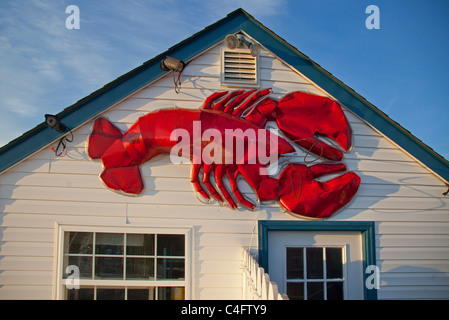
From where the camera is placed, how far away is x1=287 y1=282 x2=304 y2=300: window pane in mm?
5613

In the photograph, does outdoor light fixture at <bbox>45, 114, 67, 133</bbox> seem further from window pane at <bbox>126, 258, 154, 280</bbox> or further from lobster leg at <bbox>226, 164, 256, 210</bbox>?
lobster leg at <bbox>226, 164, 256, 210</bbox>

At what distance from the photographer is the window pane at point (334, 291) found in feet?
18.6

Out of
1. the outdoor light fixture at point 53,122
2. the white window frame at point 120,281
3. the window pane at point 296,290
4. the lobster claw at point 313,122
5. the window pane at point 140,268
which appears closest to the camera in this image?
the outdoor light fixture at point 53,122

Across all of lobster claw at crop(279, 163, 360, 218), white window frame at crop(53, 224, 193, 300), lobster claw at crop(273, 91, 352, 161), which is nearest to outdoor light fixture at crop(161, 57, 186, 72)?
lobster claw at crop(273, 91, 352, 161)

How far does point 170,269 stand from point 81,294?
115cm

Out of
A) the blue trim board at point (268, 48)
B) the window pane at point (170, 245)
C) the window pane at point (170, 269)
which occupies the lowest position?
the window pane at point (170, 269)

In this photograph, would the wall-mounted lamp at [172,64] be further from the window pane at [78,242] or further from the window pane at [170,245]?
the window pane at [78,242]

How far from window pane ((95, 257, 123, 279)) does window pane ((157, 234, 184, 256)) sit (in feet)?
1.76

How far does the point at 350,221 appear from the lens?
18.8ft

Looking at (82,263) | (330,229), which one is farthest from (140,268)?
(330,229)

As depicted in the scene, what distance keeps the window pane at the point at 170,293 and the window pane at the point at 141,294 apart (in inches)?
4.1

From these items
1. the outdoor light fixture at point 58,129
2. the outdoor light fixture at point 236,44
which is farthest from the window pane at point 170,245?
the outdoor light fixture at point 236,44

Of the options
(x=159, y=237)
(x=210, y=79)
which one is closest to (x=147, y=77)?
(x=210, y=79)

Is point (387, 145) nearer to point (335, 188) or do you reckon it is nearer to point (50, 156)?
point (335, 188)
